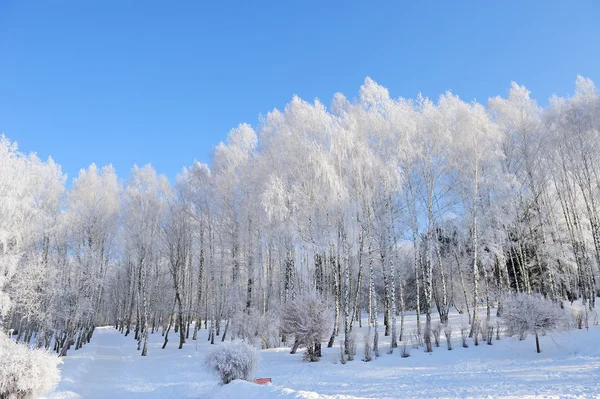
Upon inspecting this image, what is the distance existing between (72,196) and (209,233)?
10003 mm

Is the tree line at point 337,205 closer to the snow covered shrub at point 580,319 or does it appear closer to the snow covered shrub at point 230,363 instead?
the snow covered shrub at point 580,319

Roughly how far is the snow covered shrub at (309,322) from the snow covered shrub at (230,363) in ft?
15.5

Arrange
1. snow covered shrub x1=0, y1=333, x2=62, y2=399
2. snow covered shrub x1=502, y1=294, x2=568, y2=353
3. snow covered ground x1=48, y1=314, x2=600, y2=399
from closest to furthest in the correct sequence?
snow covered ground x1=48, y1=314, x2=600, y2=399 → snow covered shrub x1=0, y1=333, x2=62, y2=399 → snow covered shrub x1=502, y1=294, x2=568, y2=353

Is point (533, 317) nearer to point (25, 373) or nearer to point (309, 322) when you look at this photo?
point (309, 322)

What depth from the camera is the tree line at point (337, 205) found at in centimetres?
1677

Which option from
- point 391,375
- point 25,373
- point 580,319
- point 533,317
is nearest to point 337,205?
point 391,375

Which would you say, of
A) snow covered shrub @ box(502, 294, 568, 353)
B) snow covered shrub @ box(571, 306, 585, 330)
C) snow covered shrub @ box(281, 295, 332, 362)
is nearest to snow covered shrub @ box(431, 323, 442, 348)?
snow covered shrub @ box(502, 294, 568, 353)

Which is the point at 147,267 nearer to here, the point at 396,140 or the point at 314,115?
the point at 314,115

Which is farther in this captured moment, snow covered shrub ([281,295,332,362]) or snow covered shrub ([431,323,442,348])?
snow covered shrub ([431,323,442,348])

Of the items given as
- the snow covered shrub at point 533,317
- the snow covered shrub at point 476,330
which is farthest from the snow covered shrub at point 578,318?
the snow covered shrub at point 476,330

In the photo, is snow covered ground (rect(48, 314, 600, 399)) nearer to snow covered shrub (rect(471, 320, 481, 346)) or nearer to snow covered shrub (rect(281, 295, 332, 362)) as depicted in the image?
snow covered shrub (rect(471, 320, 481, 346))

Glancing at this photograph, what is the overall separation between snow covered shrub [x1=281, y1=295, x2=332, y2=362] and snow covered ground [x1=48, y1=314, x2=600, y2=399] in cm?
82

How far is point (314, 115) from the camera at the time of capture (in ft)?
58.5

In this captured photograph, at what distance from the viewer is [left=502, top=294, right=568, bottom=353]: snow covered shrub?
12586 millimetres
